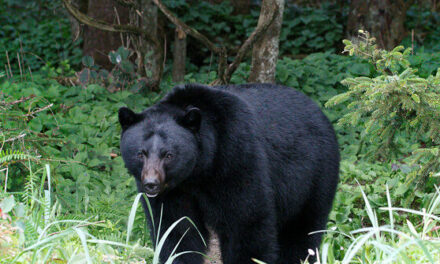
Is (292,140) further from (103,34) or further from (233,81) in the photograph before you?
(103,34)

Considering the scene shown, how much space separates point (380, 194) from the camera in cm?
630

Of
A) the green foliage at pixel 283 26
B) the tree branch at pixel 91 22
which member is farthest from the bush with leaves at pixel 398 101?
the green foliage at pixel 283 26

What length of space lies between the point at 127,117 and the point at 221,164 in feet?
2.33

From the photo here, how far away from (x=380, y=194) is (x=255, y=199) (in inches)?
100

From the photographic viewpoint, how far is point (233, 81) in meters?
9.19

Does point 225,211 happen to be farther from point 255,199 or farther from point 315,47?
point 315,47

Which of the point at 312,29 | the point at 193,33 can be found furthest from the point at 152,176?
the point at 312,29

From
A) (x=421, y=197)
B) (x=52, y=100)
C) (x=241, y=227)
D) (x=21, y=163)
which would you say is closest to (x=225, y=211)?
(x=241, y=227)

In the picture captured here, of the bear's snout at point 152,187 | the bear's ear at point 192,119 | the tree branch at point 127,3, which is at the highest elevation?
the tree branch at point 127,3

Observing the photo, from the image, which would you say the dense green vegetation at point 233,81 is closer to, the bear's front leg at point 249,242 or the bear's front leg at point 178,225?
the bear's front leg at point 178,225

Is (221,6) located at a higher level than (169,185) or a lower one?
higher

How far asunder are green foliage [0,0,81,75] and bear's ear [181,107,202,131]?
778cm

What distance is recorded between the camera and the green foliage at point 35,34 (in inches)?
482

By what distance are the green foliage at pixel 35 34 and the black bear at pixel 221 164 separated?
7.49 meters
